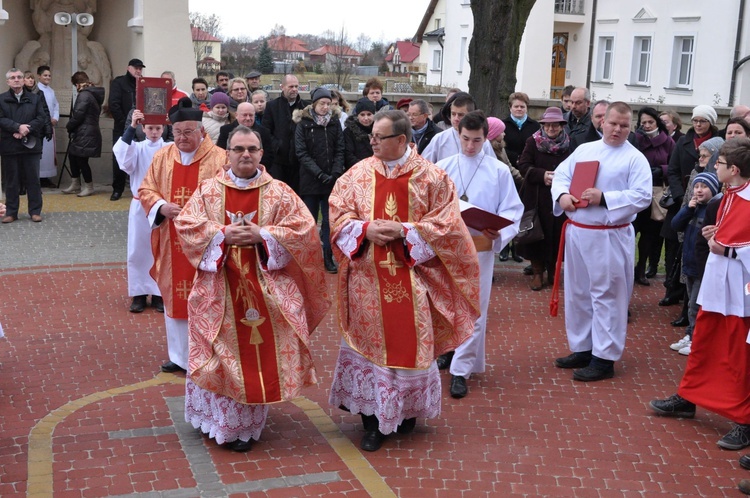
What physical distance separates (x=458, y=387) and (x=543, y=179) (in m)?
3.80

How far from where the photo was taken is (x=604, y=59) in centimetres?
3706

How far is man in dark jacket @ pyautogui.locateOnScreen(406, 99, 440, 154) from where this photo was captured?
10336mm

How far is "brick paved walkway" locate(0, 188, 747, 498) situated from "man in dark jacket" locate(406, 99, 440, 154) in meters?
2.50

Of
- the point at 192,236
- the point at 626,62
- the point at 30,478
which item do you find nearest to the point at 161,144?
the point at 192,236

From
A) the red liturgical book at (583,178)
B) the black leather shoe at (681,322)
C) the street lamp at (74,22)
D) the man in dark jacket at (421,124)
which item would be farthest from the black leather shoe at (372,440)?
the street lamp at (74,22)

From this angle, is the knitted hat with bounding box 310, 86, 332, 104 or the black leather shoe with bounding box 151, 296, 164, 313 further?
the knitted hat with bounding box 310, 86, 332, 104

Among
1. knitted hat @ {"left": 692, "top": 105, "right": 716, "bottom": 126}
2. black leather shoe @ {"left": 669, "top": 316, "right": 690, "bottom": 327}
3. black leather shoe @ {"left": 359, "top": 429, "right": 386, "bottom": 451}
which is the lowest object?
black leather shoe @ {"left": 359, "top": 429, "right": 386, "bottom": 451}

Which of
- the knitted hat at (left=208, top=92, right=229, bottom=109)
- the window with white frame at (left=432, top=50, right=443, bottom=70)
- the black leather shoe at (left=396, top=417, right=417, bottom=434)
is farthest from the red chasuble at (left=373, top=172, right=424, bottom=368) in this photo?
the window with white frame at (left=432, top=50, right=443, bottom=70)

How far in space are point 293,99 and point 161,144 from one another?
9.95ft

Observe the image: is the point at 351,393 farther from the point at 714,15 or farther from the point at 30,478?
the point at 714,15

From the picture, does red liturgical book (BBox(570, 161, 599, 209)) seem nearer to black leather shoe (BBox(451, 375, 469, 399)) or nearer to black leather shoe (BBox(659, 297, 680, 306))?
black leather shoe (BBox(451, 375, 469, 399))

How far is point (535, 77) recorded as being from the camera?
36562 mm

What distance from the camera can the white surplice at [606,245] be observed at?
7387 mm

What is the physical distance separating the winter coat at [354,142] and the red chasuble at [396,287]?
5.08 meters
